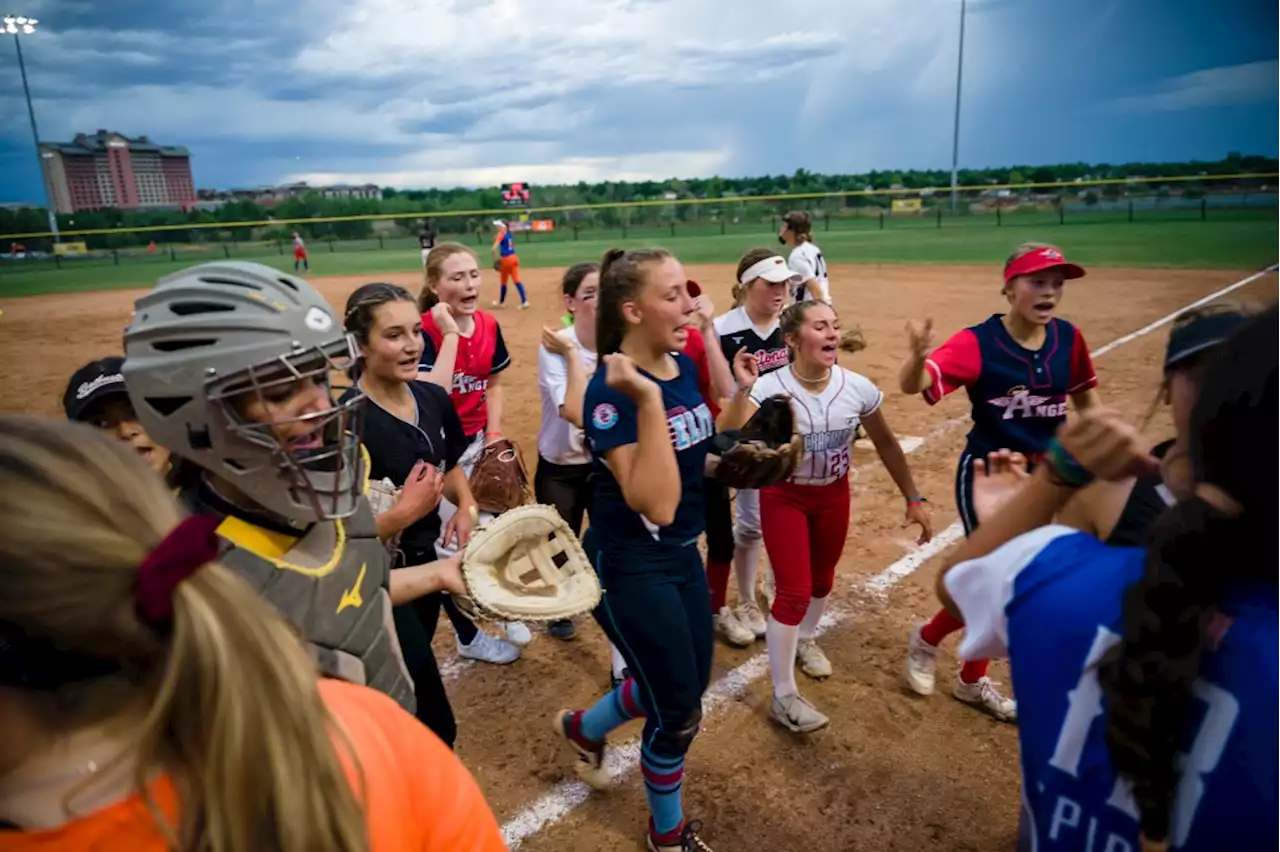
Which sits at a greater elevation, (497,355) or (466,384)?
(497,355)

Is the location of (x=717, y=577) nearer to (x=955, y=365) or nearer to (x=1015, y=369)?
(x=955, y=365)

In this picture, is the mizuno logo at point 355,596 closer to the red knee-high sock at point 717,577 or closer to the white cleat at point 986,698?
the red knee-high sock at point 717,577

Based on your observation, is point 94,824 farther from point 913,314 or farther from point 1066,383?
point 913,314

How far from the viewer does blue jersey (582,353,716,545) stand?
Result: 2.97 metres

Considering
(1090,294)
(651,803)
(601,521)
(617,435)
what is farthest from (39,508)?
(1090,294)

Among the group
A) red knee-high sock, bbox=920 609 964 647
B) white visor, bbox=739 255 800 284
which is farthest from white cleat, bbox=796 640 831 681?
white visor, bbox=739 255 800 284

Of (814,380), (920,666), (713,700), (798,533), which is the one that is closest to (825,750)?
(713,700)

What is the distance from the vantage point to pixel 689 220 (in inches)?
1802

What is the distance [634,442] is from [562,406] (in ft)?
5.24

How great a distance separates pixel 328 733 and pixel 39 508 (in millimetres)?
471

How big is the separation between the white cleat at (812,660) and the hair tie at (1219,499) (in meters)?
3.63

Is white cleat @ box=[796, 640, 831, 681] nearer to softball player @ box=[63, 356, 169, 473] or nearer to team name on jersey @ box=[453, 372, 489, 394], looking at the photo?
team name on jersey @ box=[453, 372, 489, 394]

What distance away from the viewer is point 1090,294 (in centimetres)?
1758

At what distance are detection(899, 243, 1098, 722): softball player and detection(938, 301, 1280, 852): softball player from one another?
2.76 metres
